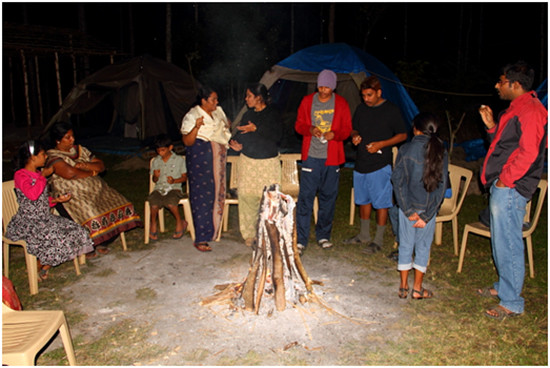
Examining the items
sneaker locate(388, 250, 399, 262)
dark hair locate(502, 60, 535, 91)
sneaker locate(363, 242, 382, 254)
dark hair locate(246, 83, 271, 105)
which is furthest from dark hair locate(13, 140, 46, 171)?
dark hair locate(502, 60, 535, 91)

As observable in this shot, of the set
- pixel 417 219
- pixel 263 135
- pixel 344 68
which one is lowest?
pixel 417 219

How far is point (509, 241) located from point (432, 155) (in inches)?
35.5

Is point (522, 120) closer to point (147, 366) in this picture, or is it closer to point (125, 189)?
point (147, 366)

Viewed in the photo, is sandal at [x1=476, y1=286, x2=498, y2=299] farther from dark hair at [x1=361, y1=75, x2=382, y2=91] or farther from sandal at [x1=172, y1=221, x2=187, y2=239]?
sandal at [x1=172, y1=221, x2=187, y2=239]

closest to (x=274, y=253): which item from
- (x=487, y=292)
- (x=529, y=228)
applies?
(x=487, y=292)

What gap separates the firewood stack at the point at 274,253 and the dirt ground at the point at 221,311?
12cm

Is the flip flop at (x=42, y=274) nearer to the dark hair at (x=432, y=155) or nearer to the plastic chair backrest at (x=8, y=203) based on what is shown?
the plastic chair backrest at (x=8, y=203)

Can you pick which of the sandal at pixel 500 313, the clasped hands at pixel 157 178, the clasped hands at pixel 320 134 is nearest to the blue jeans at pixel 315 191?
the clasped hands at pixel 320 134

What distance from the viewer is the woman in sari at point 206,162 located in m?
4.91

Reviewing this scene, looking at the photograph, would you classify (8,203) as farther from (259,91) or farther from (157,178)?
(259,91)

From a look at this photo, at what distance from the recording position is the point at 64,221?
436cm

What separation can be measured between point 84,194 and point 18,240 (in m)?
0.87

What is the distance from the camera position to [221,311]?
3783 mm

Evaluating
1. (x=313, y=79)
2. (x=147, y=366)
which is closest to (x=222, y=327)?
(x=147, y=366)
